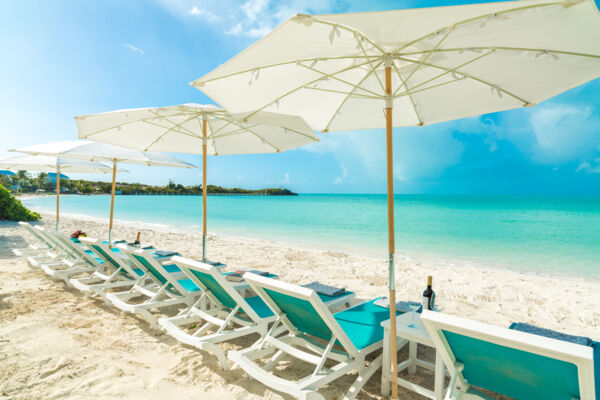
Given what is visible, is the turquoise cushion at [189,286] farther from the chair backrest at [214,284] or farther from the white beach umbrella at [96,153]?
the white beach umbrella at [96,153]

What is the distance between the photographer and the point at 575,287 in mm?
6438

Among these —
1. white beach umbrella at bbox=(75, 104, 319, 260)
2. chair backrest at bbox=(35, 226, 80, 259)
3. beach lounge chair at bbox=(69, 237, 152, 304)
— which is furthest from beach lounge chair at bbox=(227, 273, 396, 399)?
chair backrest at bbox=(35, 226, 80, 259)

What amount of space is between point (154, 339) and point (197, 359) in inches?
27.4

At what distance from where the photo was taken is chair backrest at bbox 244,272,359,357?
1.96 meters

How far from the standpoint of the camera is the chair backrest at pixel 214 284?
102 inches

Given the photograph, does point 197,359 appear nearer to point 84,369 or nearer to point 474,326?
point 84,369

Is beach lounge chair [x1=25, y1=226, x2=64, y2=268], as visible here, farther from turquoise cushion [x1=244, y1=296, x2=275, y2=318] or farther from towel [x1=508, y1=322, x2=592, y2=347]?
towel [x1=508, y1=322, x2=592, y2=347]

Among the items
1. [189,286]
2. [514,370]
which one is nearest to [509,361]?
[514,370]

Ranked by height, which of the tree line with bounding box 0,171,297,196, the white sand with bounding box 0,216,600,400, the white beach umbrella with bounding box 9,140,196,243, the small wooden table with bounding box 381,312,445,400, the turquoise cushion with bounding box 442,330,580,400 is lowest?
the white sand with bounding box 0,216,600,400

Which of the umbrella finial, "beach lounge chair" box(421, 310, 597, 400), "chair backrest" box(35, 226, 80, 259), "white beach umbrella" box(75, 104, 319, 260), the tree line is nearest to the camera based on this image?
"beach lounge chair" box(421, 310, 597, 400)

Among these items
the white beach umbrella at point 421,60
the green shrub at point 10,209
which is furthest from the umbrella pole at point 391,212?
the green shrub at point 10,209

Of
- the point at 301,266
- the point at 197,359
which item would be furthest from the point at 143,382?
the point at 301,266

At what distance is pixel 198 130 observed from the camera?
204 inches

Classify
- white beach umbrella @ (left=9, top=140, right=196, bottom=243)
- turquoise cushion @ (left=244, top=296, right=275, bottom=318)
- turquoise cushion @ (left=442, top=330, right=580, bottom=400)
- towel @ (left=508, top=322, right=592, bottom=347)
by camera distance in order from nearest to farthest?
1. turquoise cushion @ (left=442, top=330, right=580, bottom=400)
2. towel @ (left=508, top=322, right=592, bottom=347)
3. turquoise cushion @ (left=244, top=296, right=275, bottom=318)
4. white beach umbrella @ (left=9, top=140, right=196, bottom=243)
